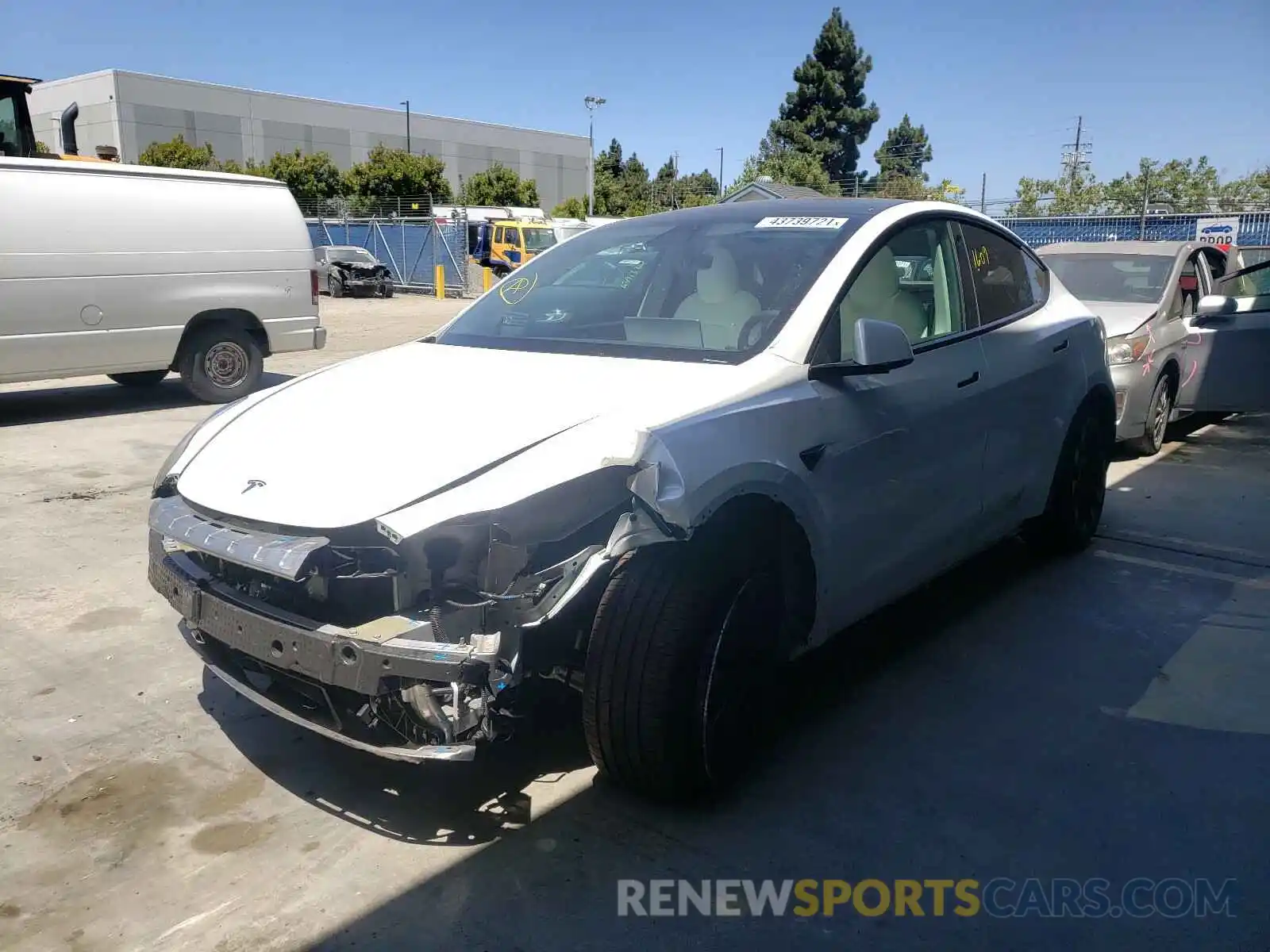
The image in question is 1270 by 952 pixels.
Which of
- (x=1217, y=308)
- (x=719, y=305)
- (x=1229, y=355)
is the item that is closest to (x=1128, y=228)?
(x=1229, y=355)

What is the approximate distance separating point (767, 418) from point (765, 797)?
1.15 meters

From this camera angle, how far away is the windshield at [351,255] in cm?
2866

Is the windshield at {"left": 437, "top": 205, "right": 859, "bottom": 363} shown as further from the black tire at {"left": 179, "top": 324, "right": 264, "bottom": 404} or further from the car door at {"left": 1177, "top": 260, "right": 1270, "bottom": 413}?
the black tire at {"left": 179, "top": 324, "right": 264, "bottom": 404}

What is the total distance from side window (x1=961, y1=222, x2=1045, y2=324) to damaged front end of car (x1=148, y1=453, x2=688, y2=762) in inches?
88.8

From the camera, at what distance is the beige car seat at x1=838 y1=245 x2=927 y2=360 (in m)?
3.43

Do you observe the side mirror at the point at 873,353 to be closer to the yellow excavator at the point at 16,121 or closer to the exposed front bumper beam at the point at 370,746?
the exposed front bumper beam at the point at 370,746

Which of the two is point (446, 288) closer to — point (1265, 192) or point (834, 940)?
point (1265, 192)

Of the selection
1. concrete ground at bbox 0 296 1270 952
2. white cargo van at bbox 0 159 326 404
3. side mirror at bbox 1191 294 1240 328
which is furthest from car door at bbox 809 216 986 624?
white cargo van at bbox 0 159 326 404

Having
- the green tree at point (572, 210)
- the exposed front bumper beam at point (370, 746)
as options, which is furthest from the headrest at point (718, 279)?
the green tree at point (572, 210)

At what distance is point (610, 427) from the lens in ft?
9.07

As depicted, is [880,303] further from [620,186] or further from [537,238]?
[620,186]

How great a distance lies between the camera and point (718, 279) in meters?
3.73

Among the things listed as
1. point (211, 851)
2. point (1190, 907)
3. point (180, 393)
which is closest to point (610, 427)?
point (211, 851)

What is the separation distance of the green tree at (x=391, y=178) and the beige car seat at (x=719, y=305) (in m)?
46.3
